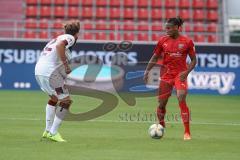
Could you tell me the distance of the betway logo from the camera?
27.5m

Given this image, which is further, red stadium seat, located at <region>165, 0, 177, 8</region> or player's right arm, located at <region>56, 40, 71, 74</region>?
red stadium seat, located at <region>165, 0, 177, 8</region>

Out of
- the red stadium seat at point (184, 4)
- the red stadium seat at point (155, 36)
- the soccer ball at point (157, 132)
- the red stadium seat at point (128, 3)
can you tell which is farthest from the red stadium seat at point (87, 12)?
the soccer ball at point (157, 132)

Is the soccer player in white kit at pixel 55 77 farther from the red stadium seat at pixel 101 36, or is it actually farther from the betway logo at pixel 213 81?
the red stadium seat at pixel 101 36

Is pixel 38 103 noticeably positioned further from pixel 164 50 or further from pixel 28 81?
pixel 164 50

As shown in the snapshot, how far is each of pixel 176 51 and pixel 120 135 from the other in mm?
1909

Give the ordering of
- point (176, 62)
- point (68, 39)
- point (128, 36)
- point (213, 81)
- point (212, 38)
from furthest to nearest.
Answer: point (212, 38) < point (128, 36) < point (213, 81) < point (176, 62) < point (68, 39)

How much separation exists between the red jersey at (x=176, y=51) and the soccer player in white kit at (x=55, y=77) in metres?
1.84

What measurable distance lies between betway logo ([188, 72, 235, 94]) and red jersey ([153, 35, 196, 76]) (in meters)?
14.2

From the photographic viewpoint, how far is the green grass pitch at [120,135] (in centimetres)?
1066

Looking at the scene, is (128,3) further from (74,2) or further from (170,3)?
(74,2)

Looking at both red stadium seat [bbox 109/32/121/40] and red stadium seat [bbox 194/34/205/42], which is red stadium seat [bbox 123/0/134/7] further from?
red stadium seat [bbox 194/34/205/42]

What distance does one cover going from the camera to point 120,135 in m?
13.6

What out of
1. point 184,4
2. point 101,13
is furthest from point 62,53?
point 184,4

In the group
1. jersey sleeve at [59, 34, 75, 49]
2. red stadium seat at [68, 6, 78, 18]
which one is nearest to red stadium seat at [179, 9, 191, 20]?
red stadium seat at [68, 6, 78, 18]
